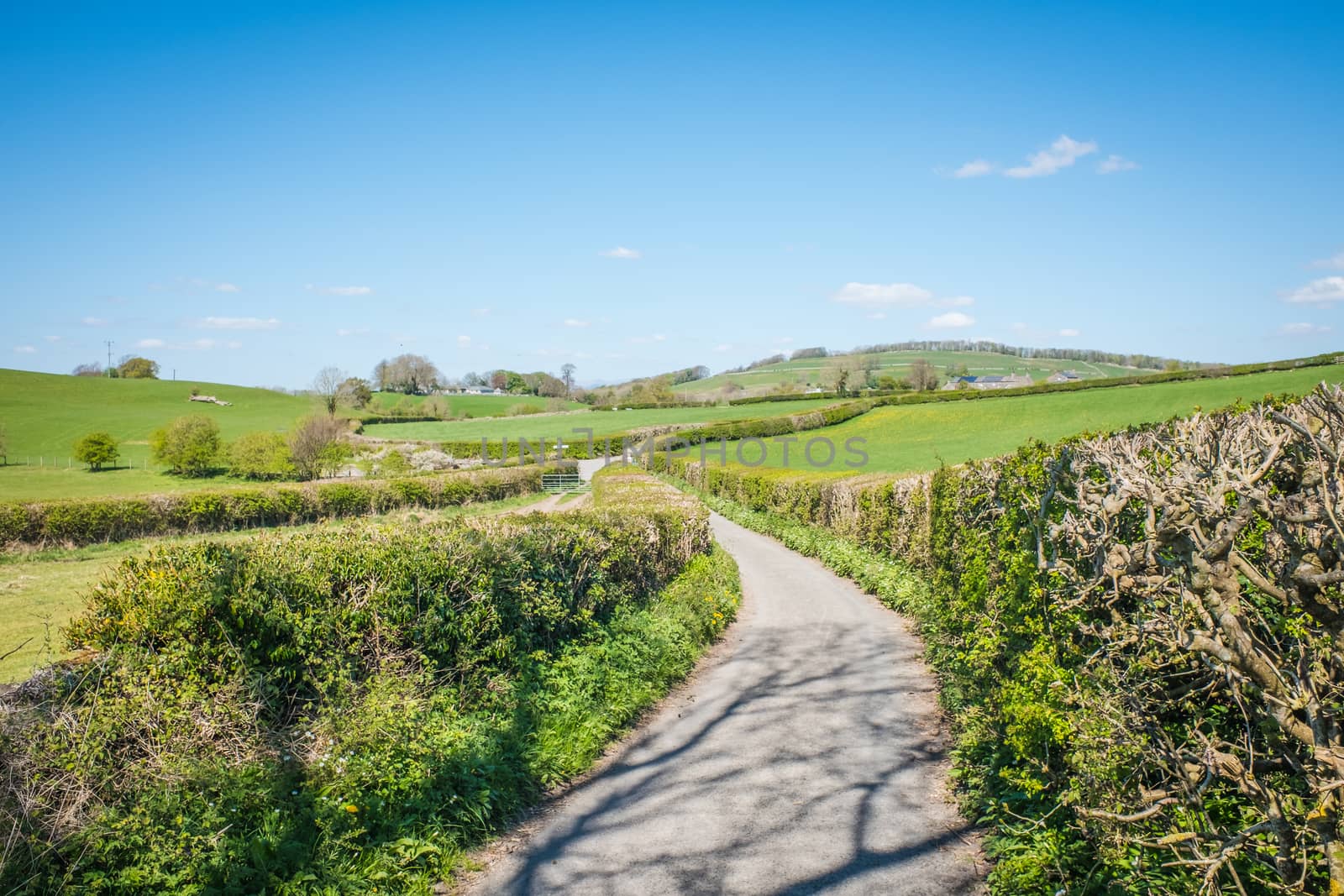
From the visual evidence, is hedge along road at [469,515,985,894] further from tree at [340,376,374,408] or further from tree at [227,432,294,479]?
tree at [340,376,374,408]

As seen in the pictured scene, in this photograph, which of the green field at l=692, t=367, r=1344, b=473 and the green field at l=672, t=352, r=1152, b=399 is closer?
the green field at l=692, t=367, r=1344, b=473

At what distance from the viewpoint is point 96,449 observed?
49.0 metres

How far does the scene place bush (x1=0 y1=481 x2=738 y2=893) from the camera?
4348 millimetres

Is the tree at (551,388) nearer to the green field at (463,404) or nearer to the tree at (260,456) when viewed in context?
the green field at (463,404)

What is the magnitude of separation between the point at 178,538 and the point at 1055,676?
97.5 ft

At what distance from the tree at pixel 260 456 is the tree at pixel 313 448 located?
732 mm

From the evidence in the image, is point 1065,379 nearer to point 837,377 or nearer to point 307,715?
point 837,377

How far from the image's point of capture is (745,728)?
25.1ft

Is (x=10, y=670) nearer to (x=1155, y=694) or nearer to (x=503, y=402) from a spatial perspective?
(x=1155, y=694)

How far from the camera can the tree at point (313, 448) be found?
46281mm

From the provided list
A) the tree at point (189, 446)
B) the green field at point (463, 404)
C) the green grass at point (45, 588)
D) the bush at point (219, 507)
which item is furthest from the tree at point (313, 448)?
the green field at point (463, 404)

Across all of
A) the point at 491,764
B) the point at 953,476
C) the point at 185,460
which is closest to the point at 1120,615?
the point at 491,764

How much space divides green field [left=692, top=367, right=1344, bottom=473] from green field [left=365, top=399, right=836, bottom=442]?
1422 centimetres

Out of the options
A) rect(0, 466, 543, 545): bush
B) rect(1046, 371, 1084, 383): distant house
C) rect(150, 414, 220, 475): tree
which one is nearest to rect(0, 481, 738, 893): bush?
rect(0, 466, 543, 545): bush
